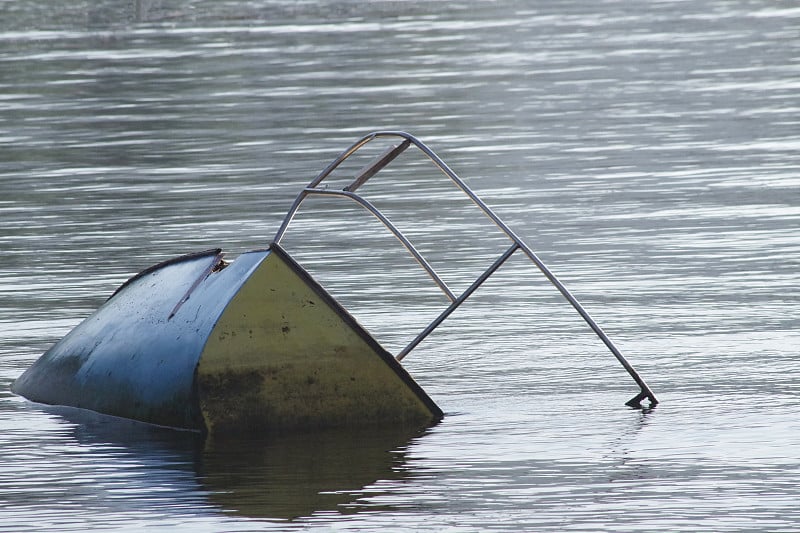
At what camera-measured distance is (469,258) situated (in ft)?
58.4

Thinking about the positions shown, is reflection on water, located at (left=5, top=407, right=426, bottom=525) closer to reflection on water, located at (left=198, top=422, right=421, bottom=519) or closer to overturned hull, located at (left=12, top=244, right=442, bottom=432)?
reflection on water, located at (left=198, top=422, right=421, bottom=519)

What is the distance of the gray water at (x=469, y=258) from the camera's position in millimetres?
9500

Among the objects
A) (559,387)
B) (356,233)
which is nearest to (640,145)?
(356,233)

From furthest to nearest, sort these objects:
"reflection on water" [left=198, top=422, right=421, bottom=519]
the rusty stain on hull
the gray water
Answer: the rusty stain on hull, the gray water, "reflection on water" [left=198, top=422, right=421, bottom=519]

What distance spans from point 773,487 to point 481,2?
186 feet

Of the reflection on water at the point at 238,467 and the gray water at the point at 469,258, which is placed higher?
the reflection on water at the point at 238,467

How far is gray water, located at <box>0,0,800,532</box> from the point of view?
950 centimetres

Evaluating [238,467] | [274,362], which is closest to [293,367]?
[274,362]

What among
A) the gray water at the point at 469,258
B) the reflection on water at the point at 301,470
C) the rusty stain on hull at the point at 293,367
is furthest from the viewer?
the rusty stain on hull at the point at 293,367

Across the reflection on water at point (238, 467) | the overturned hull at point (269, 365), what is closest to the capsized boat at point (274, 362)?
the overturned hull at point (269, 365)

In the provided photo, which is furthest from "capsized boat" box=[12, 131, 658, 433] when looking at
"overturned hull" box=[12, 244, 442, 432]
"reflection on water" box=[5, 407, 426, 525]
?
"reflection on water" box=[5, 407, 426, 525]

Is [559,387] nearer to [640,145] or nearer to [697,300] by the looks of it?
[697,300]

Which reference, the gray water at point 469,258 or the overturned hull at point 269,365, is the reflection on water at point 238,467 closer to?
the gray water at point 469,258

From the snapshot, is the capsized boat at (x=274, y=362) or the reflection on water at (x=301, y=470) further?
the capsized boat at (x=274, y=362)
